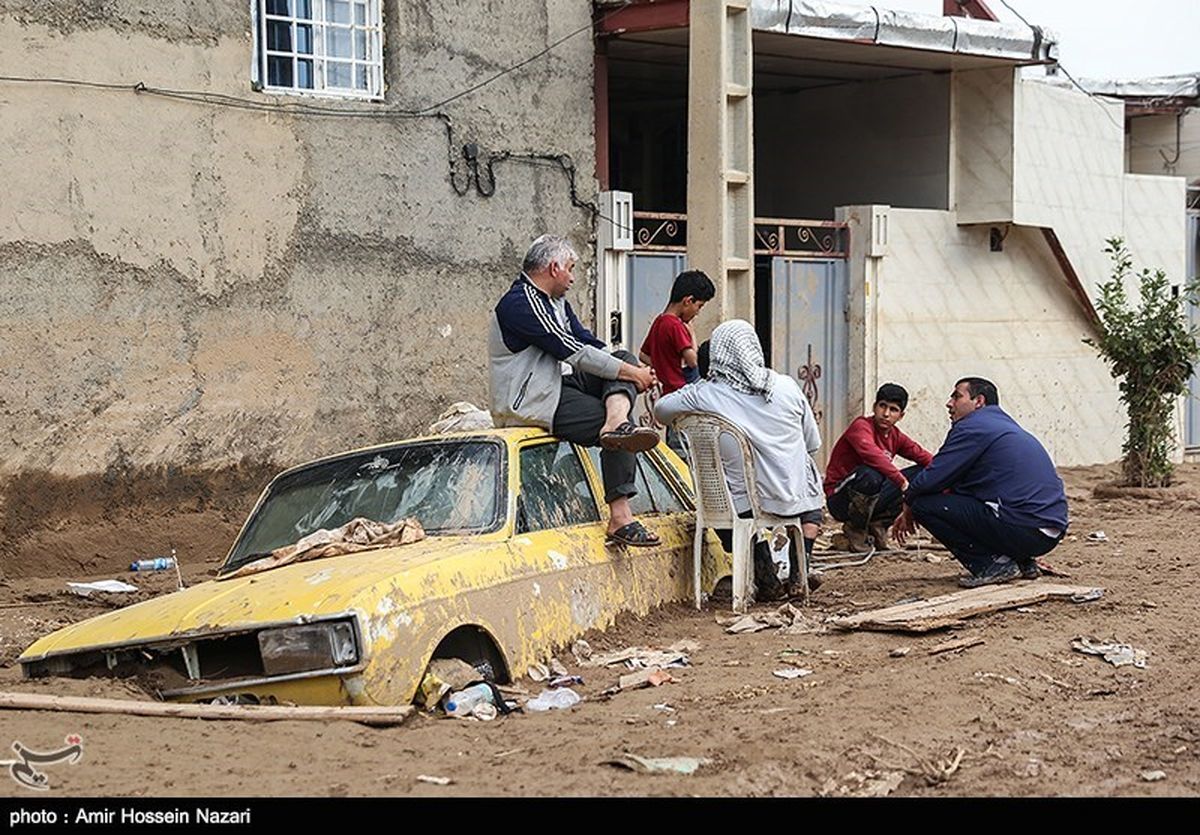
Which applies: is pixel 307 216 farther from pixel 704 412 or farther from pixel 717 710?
pixel 717 710

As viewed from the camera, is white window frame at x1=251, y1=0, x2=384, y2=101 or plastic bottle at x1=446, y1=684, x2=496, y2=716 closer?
plastic bottle at x1=446, y1=684, x2=496, y2=716

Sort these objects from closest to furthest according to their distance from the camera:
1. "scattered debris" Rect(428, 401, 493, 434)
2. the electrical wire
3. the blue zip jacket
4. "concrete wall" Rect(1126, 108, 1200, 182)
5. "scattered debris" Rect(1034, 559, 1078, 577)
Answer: "scattered debris" Rect(428, 401, 493, 434), the blue zip jacket, "scattered debris" Rect(1034, 559, 1078, 577), the electrical wire, "concrete wall" Rect(1126, 108, 1200, 182)

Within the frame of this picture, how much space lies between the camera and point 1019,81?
17188 mm

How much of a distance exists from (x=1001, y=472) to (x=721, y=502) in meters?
1.85

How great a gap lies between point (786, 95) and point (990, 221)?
289 cm

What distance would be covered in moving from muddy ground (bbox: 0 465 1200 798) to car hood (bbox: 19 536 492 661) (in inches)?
9.7

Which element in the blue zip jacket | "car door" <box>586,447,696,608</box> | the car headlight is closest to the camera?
the car headlight

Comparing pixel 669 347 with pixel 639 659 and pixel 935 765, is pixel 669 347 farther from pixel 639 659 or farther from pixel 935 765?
pixel 935 765

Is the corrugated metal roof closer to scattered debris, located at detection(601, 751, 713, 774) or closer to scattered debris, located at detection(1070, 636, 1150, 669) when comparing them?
scattered debris, located at detection(1070, 636, 1150, 669)

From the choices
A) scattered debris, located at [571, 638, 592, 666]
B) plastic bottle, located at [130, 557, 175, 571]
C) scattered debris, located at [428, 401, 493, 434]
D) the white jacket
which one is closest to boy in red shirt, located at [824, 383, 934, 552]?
the white jacket

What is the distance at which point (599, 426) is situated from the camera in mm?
8492

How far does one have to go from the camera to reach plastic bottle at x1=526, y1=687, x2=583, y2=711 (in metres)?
6.95

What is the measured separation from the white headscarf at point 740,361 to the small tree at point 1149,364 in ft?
24.5

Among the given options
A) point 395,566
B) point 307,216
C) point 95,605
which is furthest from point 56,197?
point 395,566
